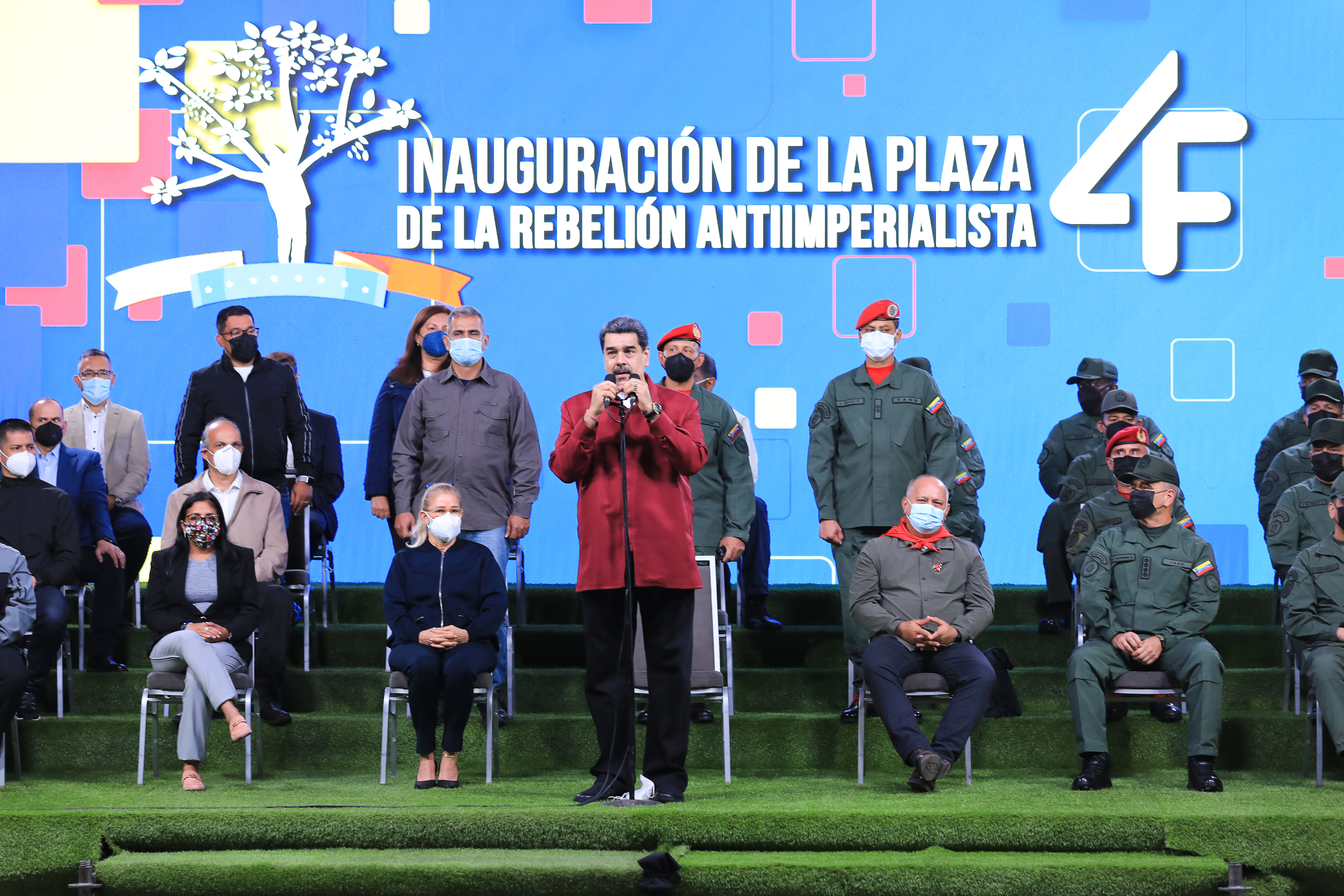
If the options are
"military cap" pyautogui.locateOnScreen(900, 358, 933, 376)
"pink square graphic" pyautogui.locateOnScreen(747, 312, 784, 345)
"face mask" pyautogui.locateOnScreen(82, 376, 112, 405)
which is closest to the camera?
"face mask" pyautogui.locateOnScreen(82, 376, 112, 405)

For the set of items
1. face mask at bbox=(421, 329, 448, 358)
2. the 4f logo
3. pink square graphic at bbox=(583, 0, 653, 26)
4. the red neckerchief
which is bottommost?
the red neckerchief

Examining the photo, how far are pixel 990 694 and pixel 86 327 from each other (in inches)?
208

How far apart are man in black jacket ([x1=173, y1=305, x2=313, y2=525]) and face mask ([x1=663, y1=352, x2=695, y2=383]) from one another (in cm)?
191

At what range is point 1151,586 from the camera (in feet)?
17.3

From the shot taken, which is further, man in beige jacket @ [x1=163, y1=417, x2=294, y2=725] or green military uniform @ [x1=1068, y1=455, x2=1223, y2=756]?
man in beige jacket @ [x1=163, y1=417, x2=294, y2=725]

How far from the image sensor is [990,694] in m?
5.03

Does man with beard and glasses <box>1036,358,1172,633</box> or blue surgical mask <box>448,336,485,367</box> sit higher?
blue surgical mask <box>448,336,485,367</box>

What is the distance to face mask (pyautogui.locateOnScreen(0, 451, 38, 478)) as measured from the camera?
5539 mm

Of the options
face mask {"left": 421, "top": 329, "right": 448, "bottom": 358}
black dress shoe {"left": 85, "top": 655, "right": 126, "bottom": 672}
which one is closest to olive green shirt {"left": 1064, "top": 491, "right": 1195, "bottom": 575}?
face mask {"left": 421, "top": 329, "right": 448, "bottom": 358}

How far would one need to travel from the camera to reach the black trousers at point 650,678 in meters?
4.29

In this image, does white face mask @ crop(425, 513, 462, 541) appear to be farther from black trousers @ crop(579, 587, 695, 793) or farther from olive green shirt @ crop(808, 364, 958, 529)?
olive green shirt @ crop(808, 364, 958, 529)

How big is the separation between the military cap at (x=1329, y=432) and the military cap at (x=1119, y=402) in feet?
2.45

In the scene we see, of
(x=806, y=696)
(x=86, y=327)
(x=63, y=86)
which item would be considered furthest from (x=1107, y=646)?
(x=63, y=86)

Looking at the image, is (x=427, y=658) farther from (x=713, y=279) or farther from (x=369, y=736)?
(x=713, y=279)
